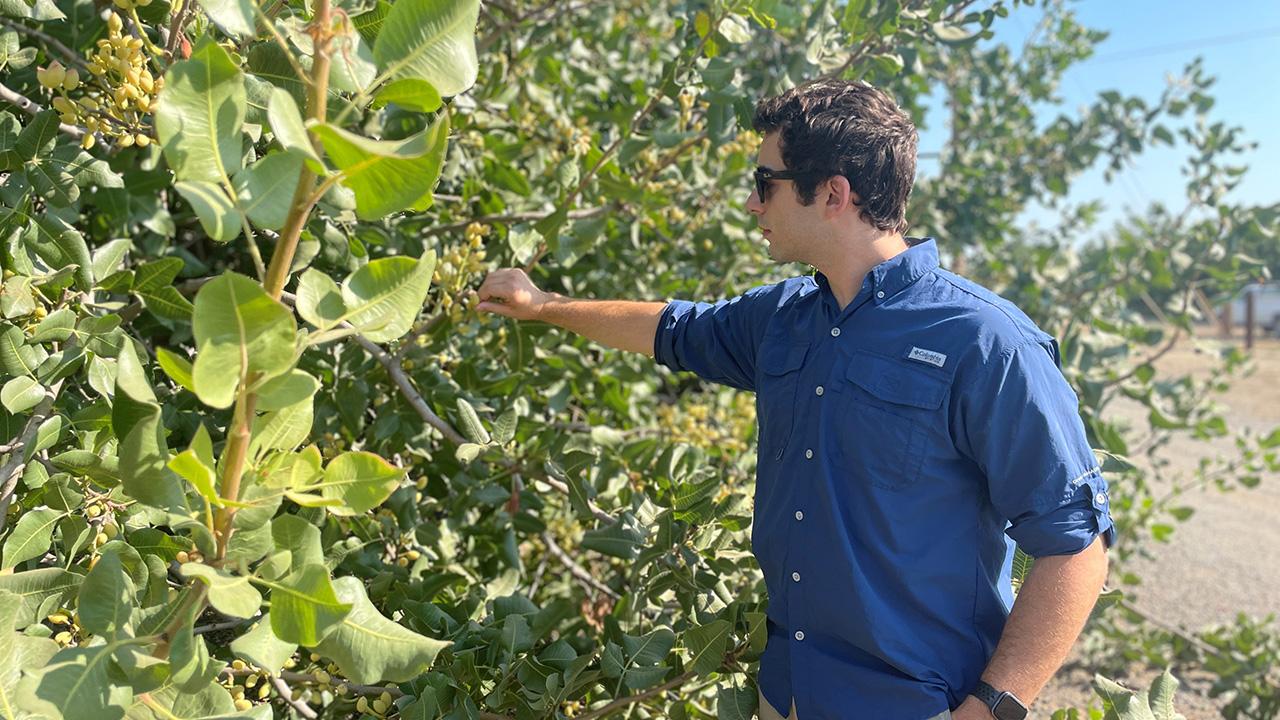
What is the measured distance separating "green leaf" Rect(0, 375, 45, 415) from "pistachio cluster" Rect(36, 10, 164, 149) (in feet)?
1.44

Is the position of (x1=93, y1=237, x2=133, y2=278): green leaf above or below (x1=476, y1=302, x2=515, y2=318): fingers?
above

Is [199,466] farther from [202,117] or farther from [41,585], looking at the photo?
[41,585]

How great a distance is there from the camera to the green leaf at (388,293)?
108cm

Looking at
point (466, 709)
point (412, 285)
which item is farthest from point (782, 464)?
point (412, 285)

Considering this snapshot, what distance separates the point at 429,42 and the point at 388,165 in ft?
0.58

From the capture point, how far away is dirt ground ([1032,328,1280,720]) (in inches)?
176

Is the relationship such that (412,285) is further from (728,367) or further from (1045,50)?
(1045,50)

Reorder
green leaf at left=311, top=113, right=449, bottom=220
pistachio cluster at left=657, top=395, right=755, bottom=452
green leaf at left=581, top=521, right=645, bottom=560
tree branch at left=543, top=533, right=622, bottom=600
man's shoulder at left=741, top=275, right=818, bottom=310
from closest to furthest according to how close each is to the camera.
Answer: green leaf at left=311, top=113, right=449, bottom=220 < green leaf at left=581, top=521, right=645, bottom=560 < man's shoulder at left=741, top=275, right=818, bottom=310 < tree branch at left=543, top=533, right=622, bottom=600 < pistachio cluster at left=657, top=395, right=755, bottom=452

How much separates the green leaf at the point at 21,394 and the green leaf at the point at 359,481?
0.80m

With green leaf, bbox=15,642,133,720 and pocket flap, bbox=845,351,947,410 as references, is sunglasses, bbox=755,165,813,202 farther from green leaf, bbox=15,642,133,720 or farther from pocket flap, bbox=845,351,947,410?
green leaf, bbox=15,642,133,720

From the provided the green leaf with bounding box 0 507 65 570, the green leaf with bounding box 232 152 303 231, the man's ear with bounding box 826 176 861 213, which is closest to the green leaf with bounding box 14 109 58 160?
the green leaf with bounding box 0 507 65 570

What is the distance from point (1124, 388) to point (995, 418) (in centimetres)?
234

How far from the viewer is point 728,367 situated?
2322 mm

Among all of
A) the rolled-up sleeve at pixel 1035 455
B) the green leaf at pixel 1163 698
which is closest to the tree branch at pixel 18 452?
the rolled-up sleeve at pixel 1035 455
